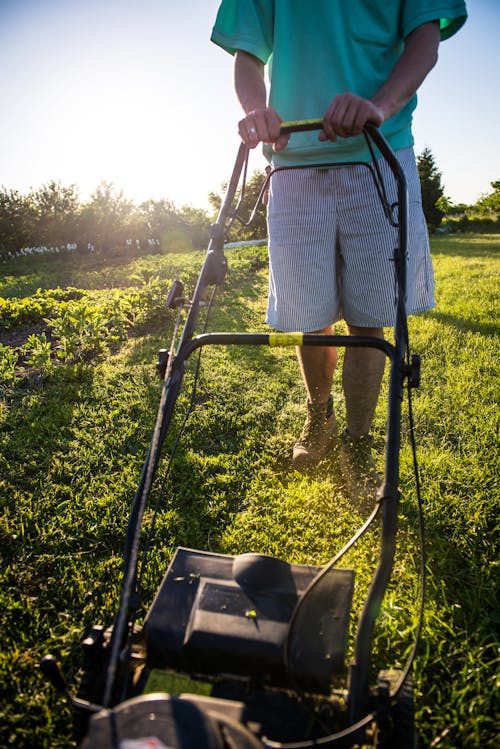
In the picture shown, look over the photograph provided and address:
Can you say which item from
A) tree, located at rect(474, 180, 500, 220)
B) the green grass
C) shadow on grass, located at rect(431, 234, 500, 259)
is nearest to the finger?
the green grass

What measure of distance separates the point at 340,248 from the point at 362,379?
0.51m

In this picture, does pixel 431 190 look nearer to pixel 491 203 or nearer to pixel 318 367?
pixel 491 203

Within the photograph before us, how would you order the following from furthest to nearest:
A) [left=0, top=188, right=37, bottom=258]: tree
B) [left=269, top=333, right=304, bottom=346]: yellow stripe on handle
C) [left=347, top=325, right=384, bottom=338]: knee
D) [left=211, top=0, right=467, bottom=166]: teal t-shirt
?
[left=0, top=188, right=37, bottom=258]: tree < [left=347, top=325, right=384, bottom=338]: knee < [left=211, top=0, right=467, bottom=166]: teal t-shirt < [left=269, top=333, right=304, bottom=346]: yellow stripe on handle

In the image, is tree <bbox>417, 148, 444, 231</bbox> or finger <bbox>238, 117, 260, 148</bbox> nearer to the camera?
finger <bbox>238, 117, 260, 148</bbox>

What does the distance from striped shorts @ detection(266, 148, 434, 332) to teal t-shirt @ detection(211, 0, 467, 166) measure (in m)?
0.09

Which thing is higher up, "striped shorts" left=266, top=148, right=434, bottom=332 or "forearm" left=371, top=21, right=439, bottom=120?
"forearm" left=371, top=21, right=439, bottom=120

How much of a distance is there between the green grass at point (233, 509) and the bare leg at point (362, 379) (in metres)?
0.31

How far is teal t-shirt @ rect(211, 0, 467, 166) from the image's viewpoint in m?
1.52

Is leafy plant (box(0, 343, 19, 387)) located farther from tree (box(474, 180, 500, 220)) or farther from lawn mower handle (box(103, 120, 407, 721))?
tree (box(474, 180, 500, 220))

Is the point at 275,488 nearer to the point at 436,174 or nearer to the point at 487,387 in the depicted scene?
the point at 487,387

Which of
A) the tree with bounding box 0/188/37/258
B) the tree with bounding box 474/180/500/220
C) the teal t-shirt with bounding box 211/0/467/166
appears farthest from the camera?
the tree with bounding box 474/180/500/220

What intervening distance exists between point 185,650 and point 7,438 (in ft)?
6.28

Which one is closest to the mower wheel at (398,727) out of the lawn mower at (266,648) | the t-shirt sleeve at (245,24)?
the lawn mower at (266,648)

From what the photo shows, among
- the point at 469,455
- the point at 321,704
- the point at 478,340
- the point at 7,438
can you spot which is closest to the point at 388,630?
the point at 321,704
